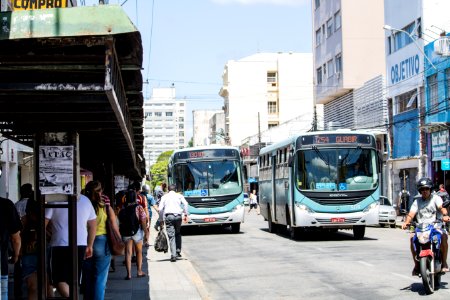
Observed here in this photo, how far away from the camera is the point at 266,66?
100 metres

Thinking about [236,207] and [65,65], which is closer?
[65,65]

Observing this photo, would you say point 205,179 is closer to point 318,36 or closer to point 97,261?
point 97,261

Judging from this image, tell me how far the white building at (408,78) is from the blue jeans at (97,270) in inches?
1097

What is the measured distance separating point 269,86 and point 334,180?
77647 mm

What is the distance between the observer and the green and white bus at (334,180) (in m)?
23.5

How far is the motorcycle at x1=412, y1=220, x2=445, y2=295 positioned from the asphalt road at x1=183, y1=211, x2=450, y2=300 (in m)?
0.23

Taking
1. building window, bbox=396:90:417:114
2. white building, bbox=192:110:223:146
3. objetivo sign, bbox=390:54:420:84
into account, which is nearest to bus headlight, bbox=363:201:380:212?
building window, bbox=396:90:417:114

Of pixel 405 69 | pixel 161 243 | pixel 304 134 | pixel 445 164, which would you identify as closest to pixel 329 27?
pixel 405 69

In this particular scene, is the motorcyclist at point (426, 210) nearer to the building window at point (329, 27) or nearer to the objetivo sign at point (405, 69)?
the objetivo sign at point (405, 69)

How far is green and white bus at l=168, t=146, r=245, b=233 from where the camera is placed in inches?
1133

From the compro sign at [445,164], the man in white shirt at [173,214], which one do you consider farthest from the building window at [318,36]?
the man in white shirt at [173,214]

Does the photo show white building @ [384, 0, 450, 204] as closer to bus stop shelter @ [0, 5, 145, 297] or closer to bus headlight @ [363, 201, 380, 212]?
bus headlight @ [363, 201, 380, 212]

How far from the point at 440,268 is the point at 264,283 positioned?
3245mm

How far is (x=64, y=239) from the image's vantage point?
30.8ft
